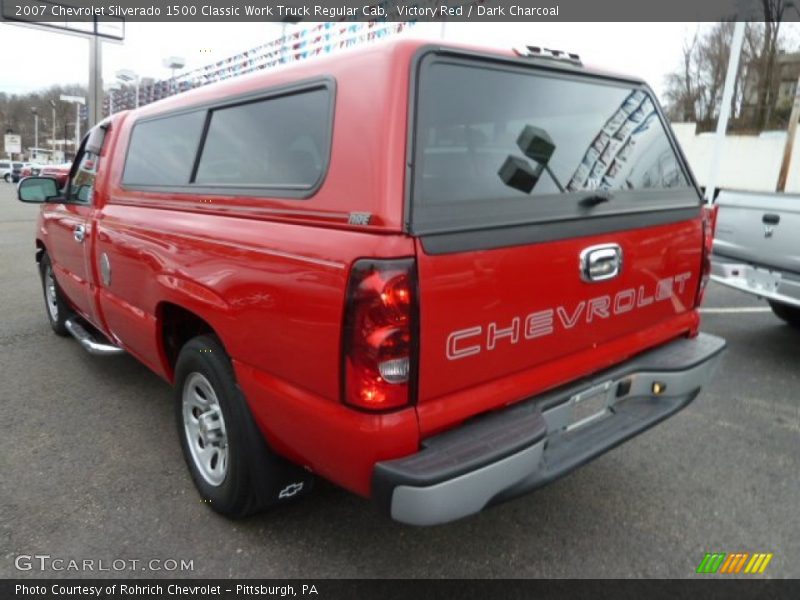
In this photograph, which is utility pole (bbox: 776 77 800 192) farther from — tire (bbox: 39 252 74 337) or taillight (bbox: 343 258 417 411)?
taillight (bbox: 343 258 417 411)

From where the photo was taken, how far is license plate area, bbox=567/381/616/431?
234 cm

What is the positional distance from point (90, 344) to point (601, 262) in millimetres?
3257

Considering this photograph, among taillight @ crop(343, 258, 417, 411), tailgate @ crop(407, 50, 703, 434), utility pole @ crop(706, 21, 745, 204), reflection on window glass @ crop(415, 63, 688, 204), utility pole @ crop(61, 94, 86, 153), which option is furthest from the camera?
utility pole @ crop(61, 94, 86, 153)

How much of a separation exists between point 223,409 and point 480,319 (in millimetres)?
1170

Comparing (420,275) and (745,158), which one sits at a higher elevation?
(745,158)

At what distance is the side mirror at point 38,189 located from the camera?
439cm

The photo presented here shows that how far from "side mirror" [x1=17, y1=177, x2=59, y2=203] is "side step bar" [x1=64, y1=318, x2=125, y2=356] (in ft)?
3.12

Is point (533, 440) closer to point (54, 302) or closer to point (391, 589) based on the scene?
point (391, 589)

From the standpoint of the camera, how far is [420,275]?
184cm

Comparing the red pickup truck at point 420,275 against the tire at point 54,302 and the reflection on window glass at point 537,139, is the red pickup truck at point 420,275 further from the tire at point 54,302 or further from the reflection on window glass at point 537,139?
the tire at point 54,302

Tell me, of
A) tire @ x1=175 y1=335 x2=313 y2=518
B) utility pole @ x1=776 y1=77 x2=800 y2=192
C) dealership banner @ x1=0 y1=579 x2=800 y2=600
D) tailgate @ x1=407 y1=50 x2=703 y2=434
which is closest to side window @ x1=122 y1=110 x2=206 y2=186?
tire @ x1=175 y1=335 x2=313 y2=518

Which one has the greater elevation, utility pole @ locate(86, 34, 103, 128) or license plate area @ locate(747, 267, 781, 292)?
utility pole @ locate(86, 34, 103, 128)

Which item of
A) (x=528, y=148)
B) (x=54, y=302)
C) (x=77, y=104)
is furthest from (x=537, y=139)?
(x=77, y=104)

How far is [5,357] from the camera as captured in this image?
15.6ft
